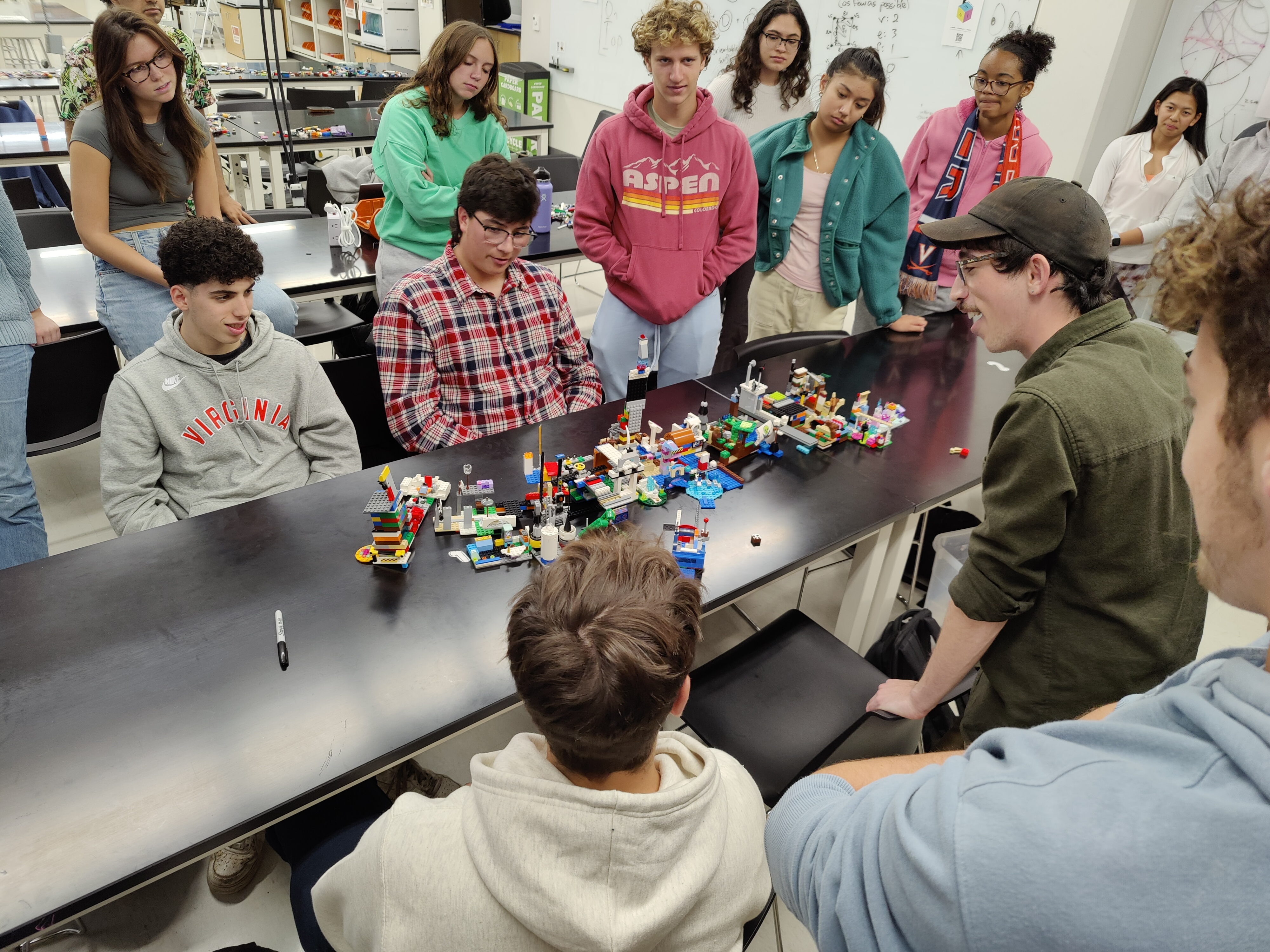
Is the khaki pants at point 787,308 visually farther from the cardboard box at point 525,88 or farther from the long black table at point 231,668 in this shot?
the cardboard box at point 525,88

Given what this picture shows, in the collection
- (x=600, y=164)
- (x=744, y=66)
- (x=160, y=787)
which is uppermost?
(x=744, y=66)

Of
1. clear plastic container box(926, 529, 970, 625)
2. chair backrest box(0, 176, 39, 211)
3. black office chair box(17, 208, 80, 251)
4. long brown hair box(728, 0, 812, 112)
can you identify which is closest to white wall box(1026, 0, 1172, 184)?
long brown hair box(728, 0, 812, 112)

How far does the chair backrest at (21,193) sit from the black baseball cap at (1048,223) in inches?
179

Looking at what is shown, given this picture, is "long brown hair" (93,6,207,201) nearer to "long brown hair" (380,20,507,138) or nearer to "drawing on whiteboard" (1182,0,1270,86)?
"long brown hair" (380,20,507,138)

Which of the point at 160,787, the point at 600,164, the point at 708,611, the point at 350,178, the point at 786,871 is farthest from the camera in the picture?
the point at 350,178

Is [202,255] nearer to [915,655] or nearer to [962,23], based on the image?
[915,655]

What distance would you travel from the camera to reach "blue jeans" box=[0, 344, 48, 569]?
6.86 ft

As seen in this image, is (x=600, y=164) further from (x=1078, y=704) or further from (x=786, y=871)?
(x=786, y=871)

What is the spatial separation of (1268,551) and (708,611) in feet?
3.54

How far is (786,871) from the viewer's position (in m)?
0.77

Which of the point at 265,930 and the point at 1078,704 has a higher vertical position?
the point at 1078,704

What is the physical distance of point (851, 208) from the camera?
294cm

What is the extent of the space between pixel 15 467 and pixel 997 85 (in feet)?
11.2

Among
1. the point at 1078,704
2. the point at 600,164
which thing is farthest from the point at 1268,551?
the point at 600,164
